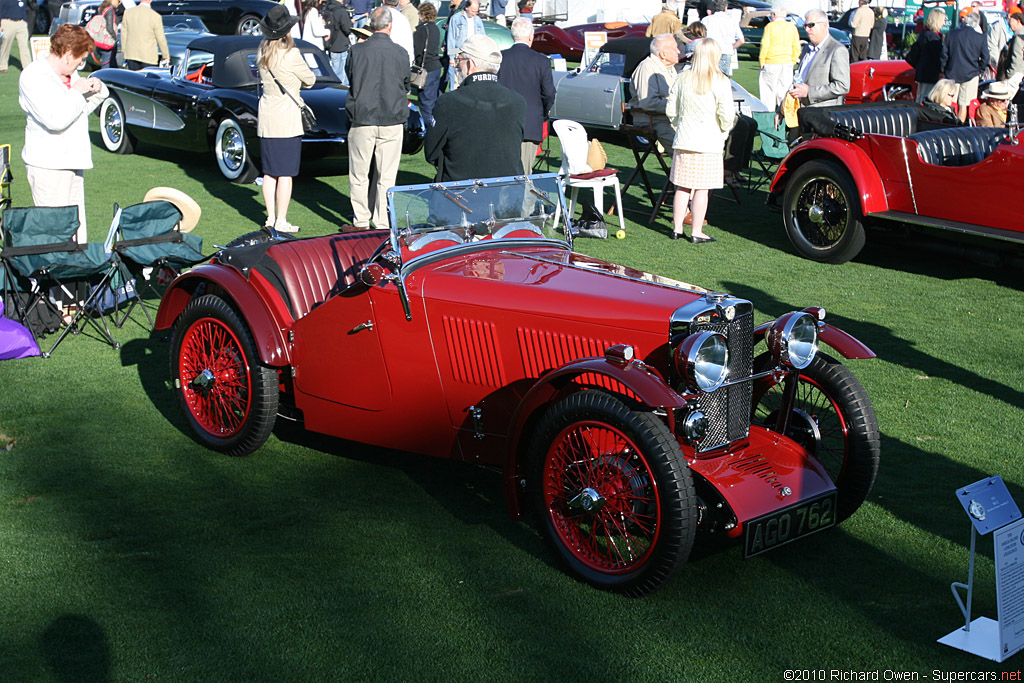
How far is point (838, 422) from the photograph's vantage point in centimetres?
425

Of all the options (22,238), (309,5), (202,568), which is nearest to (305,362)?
(202,568)

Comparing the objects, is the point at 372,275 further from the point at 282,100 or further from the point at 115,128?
the point at 115,128

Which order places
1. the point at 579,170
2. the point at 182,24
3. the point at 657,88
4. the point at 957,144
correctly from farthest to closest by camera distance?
the point at 182,24 → the point at 657,88 → the point at 579,170 → the point at 957,144

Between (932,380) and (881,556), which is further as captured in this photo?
(932,380)

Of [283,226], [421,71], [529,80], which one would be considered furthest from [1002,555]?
[421,71]

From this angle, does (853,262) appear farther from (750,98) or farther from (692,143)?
(750,98)

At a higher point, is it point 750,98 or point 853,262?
point 750,98

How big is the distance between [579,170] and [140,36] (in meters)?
8.99

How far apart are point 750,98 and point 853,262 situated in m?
5.22

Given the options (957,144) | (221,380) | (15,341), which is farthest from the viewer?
(957,144)

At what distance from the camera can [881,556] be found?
4.12 meters

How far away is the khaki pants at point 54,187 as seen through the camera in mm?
7133

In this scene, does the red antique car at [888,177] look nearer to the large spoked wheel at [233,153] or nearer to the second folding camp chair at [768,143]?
the second folding camp chair at [768,143]

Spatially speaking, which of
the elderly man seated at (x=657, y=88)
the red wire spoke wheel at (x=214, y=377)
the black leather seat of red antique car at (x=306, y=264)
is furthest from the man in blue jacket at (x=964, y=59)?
the red wire spoke wheel at (x=214, y=377)
